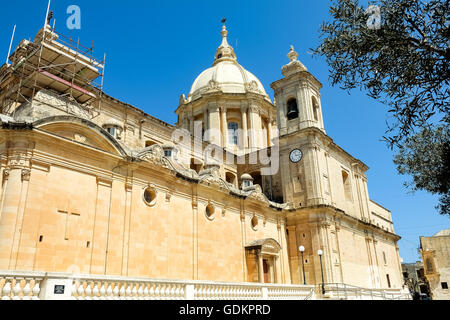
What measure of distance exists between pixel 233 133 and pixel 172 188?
2025cm

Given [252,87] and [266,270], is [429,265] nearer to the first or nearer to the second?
[252,87]

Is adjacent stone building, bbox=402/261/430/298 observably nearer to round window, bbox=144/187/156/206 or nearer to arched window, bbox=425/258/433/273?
arched window, bbox=425/258/433/273

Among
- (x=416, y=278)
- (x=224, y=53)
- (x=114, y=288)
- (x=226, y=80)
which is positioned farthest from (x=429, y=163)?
(x=416, y=278)

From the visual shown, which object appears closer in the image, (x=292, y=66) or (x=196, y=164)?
(x=196, y=164)

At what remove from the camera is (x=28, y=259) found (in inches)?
466

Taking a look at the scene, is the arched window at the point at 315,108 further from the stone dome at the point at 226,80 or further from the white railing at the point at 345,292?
the white railing at the point at 345,292

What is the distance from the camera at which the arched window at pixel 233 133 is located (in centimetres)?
3678

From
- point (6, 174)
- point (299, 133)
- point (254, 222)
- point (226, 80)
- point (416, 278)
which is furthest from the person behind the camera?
point (416, 278)

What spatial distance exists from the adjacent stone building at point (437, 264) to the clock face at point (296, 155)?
30193 millimetres

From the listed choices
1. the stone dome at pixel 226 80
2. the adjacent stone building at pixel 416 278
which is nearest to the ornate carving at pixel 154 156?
the stone dome at pixel 226 80

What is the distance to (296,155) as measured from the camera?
27.5m
